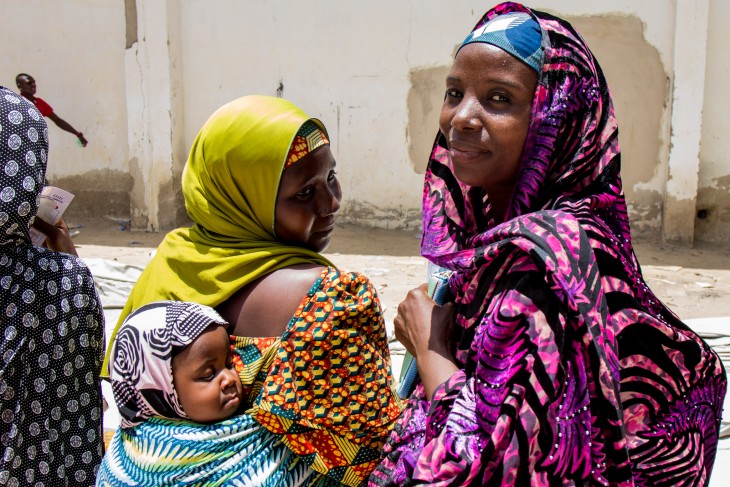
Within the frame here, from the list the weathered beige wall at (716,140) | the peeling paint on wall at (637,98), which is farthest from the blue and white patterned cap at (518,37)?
the weathered beige wall at (716,140)

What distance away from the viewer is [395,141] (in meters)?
8.34

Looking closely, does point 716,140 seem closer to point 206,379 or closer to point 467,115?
point 467,115

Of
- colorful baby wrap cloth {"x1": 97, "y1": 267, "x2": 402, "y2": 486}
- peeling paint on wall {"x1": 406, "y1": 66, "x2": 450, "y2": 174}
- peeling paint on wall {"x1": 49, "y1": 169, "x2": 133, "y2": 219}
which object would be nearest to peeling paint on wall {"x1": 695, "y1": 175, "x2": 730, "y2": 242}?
peeling paint on wall {"x1": 406, "y1": 66, "x2": 450, "y2": 174}

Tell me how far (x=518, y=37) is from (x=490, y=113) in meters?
0.16

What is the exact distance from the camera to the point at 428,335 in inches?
61.1

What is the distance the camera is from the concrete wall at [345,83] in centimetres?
752

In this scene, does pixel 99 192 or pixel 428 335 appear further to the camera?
pixel 99 192

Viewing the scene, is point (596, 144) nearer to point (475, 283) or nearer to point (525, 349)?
point (475, 283)

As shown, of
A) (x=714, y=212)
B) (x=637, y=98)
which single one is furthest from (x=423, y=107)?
(x=714, y=212)

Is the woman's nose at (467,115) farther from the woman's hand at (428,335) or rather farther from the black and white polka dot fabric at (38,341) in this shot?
the black and white polka dot fabric at (38,341)

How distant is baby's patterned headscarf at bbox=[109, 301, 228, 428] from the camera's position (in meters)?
1.72

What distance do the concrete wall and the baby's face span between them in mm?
6660

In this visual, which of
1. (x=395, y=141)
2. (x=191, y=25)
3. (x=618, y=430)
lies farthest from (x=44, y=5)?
(x=618, y=430)

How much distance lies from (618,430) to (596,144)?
571 mm
